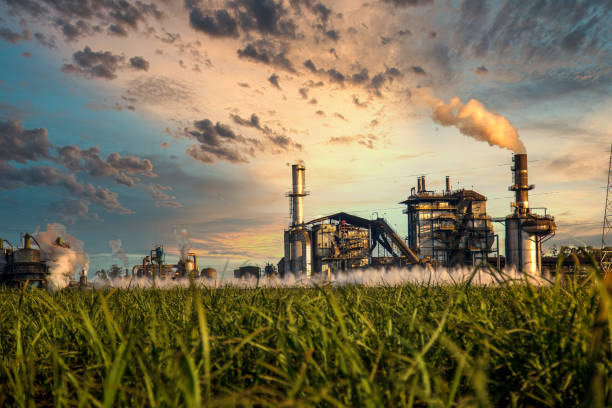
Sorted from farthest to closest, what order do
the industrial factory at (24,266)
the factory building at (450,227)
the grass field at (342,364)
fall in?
the factory building at (450,227), the industrial factory at (24,266), the grass field at (342,364)

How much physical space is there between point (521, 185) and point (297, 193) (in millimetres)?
28542

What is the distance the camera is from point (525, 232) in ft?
158

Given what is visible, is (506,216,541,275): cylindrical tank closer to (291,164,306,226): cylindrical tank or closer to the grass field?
(291,164,306,226): cylindrical tank

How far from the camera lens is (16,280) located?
34719 mm

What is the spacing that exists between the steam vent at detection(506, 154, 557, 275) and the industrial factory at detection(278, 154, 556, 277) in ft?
1.70

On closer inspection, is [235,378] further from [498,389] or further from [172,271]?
[172,271]

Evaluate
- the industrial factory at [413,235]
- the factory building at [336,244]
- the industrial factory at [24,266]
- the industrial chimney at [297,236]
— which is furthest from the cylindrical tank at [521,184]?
the industrial factory at [24,266]

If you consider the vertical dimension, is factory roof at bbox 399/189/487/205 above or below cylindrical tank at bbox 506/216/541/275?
above

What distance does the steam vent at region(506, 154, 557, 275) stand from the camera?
47.7 meters

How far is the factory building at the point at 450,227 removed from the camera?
5388 cm

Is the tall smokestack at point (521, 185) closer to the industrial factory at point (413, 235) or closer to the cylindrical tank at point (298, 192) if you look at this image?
the industrial factory at point (413, 235)

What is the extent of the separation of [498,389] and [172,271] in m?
63.0

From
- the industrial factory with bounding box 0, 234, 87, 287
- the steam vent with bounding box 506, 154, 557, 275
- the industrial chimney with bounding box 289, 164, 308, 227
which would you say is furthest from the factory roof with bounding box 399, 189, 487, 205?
the industrial factory with bounding box 0, 234, 87, 287

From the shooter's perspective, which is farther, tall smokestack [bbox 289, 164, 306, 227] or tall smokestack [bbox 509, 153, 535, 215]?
tall smokestack [bbox 289, 164, 306, 227]
